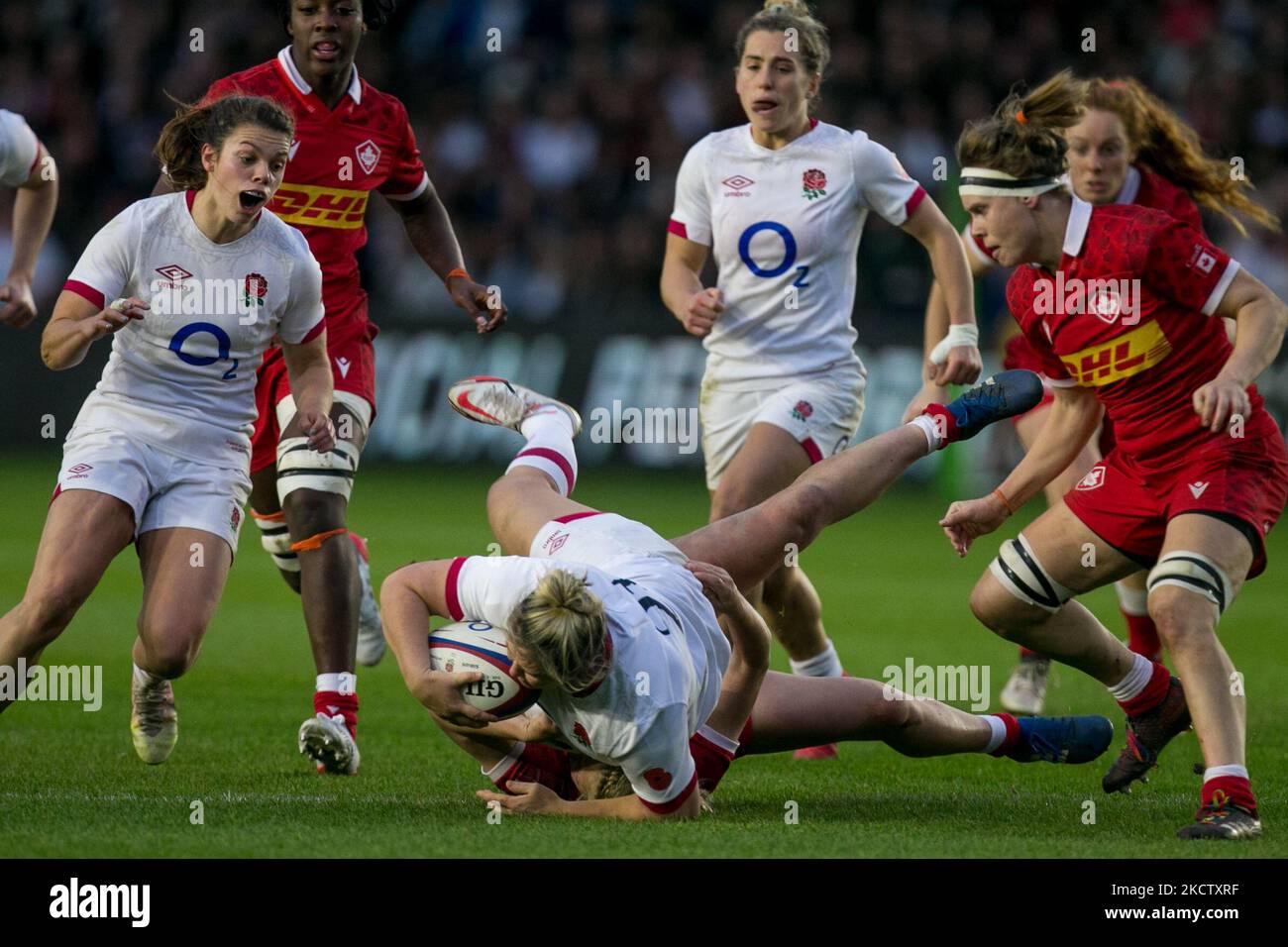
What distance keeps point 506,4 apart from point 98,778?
16029 millimetres

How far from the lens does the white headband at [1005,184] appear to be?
19.7 ft

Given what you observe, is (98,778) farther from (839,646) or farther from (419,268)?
(419,268)

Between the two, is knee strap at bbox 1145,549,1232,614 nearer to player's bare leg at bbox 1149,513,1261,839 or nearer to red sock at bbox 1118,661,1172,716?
player's bare leg at bbox 1149,513,1261,839

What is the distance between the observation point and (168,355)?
617 cm

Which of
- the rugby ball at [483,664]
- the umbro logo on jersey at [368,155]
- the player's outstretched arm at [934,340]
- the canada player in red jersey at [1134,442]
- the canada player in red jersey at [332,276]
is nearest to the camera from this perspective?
the rugby ball at [483,664]

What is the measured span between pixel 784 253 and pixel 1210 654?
2708mm

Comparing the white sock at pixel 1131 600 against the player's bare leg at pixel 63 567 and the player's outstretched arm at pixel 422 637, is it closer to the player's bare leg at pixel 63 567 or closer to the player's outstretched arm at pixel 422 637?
the player's outstretched arm at pixel 422 637

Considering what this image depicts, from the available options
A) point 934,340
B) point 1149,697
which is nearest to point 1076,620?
point 1149,697

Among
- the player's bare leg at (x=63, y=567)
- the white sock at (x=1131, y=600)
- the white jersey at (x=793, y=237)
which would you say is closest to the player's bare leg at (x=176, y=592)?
the player's bare leg at (x=63, y=567)

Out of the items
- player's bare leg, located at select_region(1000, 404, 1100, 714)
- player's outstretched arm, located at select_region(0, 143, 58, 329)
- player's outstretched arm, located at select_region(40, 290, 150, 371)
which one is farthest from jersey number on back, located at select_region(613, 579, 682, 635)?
player's outstretched arm, located at select_region(0, 143, 58, 329)

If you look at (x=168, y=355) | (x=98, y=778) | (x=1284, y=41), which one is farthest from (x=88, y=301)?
(x=1284, y=41)

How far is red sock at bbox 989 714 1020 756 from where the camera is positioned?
20.2 ft

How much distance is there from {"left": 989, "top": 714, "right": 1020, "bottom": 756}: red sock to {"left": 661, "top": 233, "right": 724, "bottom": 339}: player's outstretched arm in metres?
2.04

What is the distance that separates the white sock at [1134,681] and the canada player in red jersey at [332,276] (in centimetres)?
278
